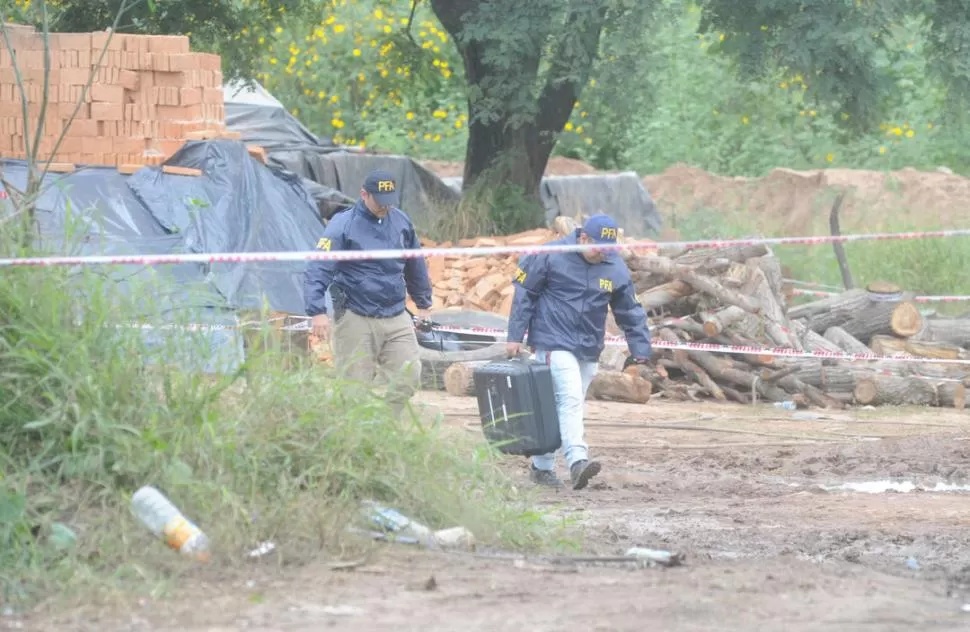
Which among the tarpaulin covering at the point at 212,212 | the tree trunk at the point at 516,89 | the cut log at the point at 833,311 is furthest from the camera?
the tree trunk at the point at 516,89

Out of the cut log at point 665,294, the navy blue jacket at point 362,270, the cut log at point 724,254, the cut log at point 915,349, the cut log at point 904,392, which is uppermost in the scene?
the navy blue jacket at point 362,270

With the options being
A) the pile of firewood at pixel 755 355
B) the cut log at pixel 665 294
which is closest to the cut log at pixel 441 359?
the pile of firewood at pixel 755 355

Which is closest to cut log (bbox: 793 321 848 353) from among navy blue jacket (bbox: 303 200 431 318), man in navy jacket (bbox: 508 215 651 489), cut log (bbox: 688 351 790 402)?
cut log (bbox: 688 351 790 402)

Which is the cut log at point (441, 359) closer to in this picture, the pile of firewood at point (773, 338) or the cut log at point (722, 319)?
the pile of firewood at point (773, 338)

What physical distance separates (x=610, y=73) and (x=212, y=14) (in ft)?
16.1

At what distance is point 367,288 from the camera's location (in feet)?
29.2

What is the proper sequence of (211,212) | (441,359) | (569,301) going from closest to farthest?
(569,301)
(441,359)
(211,212)

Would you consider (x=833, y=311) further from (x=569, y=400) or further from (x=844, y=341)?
(x=569, y=400)

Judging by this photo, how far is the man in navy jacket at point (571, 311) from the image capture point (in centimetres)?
918

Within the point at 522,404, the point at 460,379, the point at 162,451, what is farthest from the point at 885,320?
the point at 162,451

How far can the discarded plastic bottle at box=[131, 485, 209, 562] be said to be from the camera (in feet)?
18.8

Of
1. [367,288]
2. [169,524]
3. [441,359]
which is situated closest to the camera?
[169,524]

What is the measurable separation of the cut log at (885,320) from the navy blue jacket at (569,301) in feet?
21.8

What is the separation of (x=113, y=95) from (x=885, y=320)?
26.3ft
